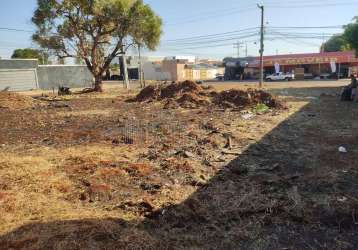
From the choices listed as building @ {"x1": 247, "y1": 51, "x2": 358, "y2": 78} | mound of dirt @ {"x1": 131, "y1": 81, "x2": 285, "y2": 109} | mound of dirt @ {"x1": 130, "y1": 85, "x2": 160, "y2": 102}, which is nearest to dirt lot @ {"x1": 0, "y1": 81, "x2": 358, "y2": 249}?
mound of dirt @ {"x1": 131, "y1": 81, "x2": 285, "y2": 109}

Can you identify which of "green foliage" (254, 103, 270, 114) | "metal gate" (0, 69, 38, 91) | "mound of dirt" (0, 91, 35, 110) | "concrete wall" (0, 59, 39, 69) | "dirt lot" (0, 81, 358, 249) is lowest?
"dirt lot" (0, 81, 358, 249)

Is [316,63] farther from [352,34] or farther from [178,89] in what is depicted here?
[178,89]

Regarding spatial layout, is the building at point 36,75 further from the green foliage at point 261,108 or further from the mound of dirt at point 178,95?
the green foliage at point 261,108

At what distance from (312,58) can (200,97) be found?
4005 centimetres

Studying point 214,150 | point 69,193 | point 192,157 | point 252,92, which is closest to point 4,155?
point 69,193

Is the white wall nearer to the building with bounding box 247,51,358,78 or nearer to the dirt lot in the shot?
the building with bounding box 247,51,358,78

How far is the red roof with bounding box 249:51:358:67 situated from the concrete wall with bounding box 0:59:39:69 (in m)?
36.2

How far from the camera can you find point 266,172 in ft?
23.2

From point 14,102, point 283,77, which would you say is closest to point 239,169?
point 14,102

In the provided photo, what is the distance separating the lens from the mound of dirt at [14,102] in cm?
2010

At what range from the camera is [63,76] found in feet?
142

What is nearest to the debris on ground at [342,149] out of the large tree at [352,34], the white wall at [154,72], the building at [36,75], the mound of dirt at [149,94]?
the mound of dirt at [149,94]

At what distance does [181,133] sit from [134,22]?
22062 millimetres

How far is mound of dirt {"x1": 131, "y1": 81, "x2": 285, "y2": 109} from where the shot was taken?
17444 millimetres
